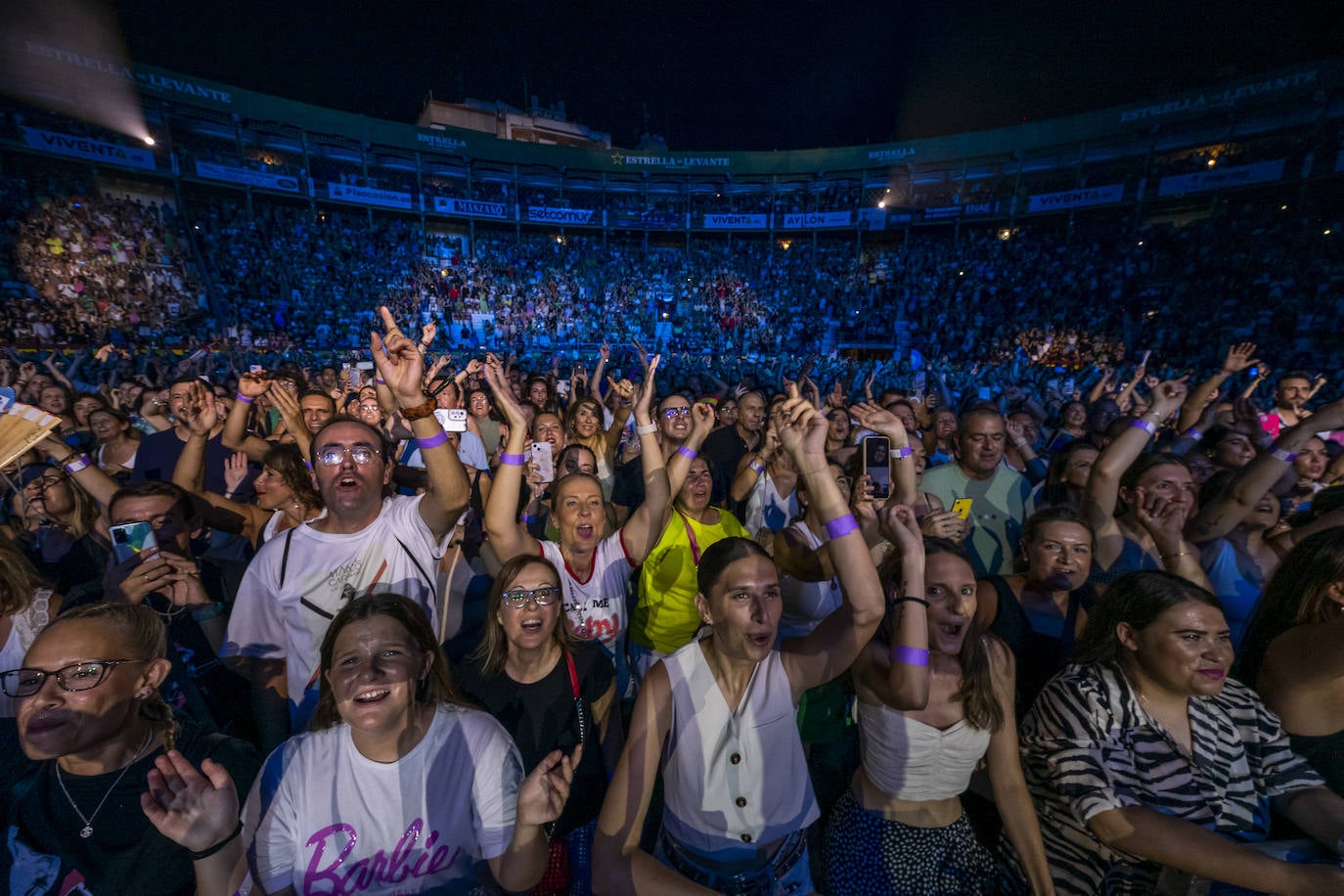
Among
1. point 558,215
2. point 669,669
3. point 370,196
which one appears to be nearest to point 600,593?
point 669,669

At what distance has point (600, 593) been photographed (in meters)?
2.99

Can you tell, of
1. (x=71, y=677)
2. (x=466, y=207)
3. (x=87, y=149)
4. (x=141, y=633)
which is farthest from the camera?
(x=466, y=207)

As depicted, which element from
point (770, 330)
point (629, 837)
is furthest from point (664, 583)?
point (770, 330)

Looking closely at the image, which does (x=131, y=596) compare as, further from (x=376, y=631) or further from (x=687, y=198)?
(x=687, y=198)

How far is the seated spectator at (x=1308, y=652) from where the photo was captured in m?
1.97

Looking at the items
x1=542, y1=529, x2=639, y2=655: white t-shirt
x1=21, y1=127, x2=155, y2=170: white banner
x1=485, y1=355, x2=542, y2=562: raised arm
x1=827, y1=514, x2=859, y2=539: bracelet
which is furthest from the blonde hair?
x1=21, y1=127, x2=155, y2=170: white banner

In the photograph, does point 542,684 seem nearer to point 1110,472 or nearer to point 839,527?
point 839,527

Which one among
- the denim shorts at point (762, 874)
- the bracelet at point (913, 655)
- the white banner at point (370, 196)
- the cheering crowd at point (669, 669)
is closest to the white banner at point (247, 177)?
the white banner at point (370, 196)

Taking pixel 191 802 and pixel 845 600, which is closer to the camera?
→ pixel 191 802

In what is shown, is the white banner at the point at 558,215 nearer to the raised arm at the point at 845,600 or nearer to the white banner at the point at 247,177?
the white banner at the point at 247,177

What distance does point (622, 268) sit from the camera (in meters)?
30.2

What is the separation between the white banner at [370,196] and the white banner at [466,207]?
5.10 feet

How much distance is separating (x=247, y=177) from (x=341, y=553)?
1164 inches

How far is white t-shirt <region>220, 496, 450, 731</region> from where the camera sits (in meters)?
2.36
